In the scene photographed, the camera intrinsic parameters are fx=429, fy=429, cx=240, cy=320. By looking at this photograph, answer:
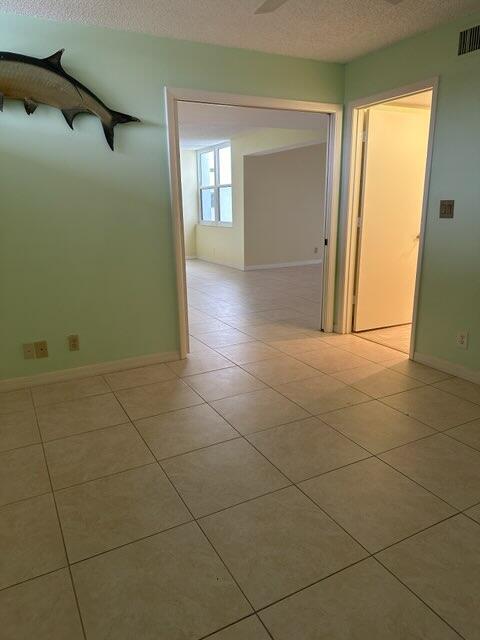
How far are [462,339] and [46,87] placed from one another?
10.7ft

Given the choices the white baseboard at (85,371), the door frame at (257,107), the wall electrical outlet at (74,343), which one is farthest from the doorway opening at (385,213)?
the wall electrical outlet at (74,343)

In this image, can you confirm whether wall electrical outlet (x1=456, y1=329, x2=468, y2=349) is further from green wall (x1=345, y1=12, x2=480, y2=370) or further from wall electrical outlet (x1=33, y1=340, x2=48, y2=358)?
wall electrical outlet (x1=33, y1=340, x2=48, y2=358)

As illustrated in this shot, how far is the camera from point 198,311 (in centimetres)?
532

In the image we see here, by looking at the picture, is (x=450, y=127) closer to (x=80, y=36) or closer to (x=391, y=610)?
(x=80, y=36)

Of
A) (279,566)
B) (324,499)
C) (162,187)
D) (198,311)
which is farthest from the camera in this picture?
(198,311)

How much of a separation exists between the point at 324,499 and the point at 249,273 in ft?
21.2

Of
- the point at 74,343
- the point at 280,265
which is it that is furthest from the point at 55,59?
the point at 280,265

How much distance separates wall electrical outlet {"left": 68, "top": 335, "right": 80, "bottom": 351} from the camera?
3153mm

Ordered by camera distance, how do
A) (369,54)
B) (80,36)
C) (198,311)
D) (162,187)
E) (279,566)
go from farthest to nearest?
(198,311) → (369,54) → (162,187) → (80,36) → (279,566)

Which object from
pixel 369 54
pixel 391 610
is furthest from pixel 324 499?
pixel 369 54

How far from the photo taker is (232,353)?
3.76 m

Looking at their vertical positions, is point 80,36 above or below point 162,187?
above

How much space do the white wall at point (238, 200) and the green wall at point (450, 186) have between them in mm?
3251

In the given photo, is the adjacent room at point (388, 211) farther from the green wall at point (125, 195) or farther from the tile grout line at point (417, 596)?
the tile grout line at point (417, 596)
